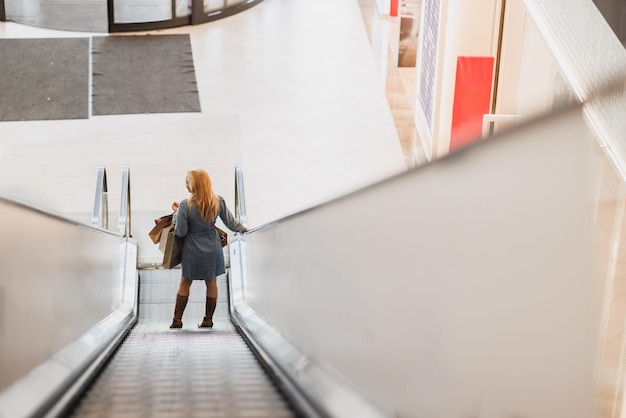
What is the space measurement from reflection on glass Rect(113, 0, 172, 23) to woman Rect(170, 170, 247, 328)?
22.7 ft

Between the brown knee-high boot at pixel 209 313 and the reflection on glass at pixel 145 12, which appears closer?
the brown knee-high boot at pixel 209 313

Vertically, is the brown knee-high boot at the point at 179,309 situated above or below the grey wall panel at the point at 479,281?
below

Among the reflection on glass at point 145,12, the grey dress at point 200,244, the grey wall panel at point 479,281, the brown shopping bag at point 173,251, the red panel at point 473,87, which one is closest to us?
the grey wall panel at point 479,281

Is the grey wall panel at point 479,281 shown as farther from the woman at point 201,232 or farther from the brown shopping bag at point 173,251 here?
the brown shopping bag at point 173,251

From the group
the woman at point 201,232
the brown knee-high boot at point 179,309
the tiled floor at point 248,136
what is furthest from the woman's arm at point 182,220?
the tiled floor at point 248,136

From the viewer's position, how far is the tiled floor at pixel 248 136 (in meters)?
9.00

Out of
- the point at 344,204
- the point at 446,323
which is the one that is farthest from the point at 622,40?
the point at 446,323

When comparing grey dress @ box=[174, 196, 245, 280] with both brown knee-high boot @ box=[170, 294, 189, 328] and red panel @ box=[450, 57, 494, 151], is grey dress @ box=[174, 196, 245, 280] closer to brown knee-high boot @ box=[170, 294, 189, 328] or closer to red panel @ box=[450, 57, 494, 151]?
brown knee-high boot @ box=[170, 294, 189, 328]

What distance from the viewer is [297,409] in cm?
348

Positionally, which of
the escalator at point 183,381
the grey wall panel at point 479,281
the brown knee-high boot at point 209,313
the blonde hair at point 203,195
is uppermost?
the grey wall panel at point 479,281

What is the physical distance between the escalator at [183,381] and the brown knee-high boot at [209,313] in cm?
6

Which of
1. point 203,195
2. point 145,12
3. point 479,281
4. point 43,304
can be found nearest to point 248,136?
point 145,12

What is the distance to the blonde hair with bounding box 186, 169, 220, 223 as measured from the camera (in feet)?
18.8

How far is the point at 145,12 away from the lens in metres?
12.8
